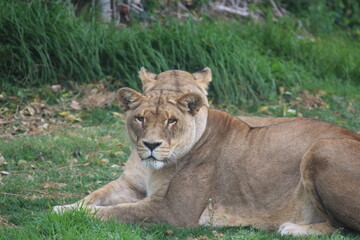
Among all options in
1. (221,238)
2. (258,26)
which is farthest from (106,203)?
(258,26)

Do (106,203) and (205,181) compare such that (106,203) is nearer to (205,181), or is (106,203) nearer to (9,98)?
(205,181)

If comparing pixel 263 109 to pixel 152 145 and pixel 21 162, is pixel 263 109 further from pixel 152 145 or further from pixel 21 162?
pixel 152 145

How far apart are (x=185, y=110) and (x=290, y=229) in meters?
1.23

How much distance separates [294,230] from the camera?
490 cm

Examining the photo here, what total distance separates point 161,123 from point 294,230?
1.29 meters

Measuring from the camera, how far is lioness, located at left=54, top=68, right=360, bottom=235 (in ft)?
16.1

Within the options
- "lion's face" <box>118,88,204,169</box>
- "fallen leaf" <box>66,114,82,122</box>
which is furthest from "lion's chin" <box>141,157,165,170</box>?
"fallen leaf" <box>66,114,82,122</box>

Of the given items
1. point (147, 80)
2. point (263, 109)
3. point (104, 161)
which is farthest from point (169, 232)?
point (263, 109)

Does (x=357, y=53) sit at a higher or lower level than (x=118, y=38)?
lower

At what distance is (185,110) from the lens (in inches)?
205

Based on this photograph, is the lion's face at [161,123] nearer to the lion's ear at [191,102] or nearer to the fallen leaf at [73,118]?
the lion's ear at [191,102]

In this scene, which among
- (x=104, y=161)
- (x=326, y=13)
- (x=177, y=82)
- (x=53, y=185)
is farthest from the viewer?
(x=326, y=13)

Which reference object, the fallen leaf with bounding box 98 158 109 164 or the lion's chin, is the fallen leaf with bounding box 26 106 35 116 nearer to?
the fallen leaf with bounding box 98 158 109 164

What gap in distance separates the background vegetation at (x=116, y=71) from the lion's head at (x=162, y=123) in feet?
5.81
